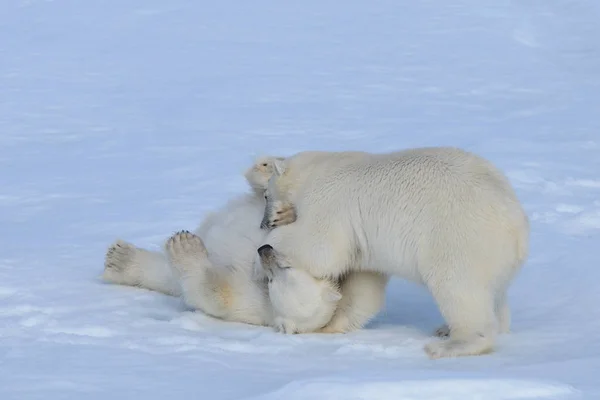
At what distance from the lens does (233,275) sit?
15.6 ft

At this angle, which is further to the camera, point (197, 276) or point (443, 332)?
point (197, 276)

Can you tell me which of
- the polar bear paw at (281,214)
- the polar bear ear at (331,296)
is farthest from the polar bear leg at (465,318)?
the polar bear paw at (281,214)

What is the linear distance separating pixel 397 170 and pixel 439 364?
0.86 m

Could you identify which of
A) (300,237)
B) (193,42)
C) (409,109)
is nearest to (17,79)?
(193,42)

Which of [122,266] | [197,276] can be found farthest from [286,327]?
[122,266]

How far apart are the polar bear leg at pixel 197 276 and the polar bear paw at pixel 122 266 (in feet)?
1.20

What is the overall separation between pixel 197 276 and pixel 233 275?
16 centimetres

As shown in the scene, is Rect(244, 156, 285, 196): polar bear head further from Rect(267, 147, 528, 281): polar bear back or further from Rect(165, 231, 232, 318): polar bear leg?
Rect(165, 231, 232, 318): polar bear leg

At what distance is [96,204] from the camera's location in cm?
666

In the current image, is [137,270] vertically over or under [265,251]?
under

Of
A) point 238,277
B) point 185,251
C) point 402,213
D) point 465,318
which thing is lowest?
point 465,318

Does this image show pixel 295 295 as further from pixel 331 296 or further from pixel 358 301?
pixel 358 301

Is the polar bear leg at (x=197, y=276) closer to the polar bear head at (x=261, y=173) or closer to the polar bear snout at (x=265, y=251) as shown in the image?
the polar bear snout at (x=265, y=251)

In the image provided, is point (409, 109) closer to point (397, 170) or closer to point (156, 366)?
point (397, 170)
